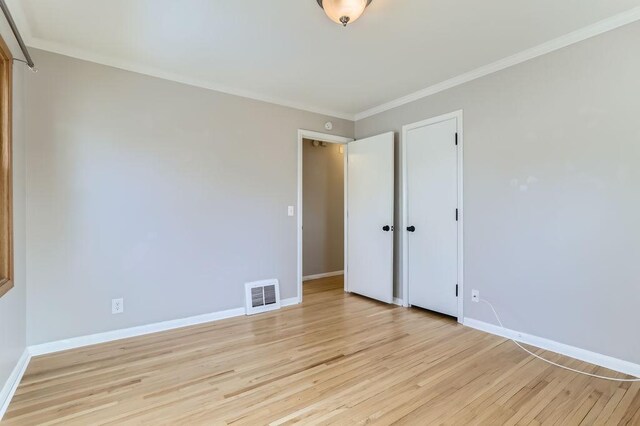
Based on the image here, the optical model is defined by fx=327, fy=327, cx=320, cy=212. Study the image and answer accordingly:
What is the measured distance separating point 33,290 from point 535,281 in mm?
3997

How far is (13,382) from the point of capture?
2051 mm

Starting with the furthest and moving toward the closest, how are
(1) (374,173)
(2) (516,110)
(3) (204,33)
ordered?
(1) (374,173) → (2) (516,110) → (3) (204,33)

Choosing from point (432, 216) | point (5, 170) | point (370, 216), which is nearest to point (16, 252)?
point (5, 170)

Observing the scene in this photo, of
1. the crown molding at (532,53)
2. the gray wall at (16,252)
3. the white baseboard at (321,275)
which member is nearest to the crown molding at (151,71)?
the gray wall at (16,252)

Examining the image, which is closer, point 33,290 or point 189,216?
point 33,290

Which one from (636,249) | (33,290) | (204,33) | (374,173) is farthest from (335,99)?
(33,290)

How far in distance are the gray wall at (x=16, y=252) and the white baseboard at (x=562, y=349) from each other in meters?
3.54

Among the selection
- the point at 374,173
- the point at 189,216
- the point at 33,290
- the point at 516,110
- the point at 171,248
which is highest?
the point at 516,110

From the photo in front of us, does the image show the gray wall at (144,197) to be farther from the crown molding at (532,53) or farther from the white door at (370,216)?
the crown molding at (532,53)

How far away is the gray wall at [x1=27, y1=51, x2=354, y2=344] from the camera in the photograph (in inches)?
102

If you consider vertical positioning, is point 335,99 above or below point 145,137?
above

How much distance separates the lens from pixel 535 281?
2.71 m

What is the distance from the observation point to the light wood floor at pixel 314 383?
181 cm

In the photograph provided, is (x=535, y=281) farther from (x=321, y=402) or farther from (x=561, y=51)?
(x=321, y=402)
